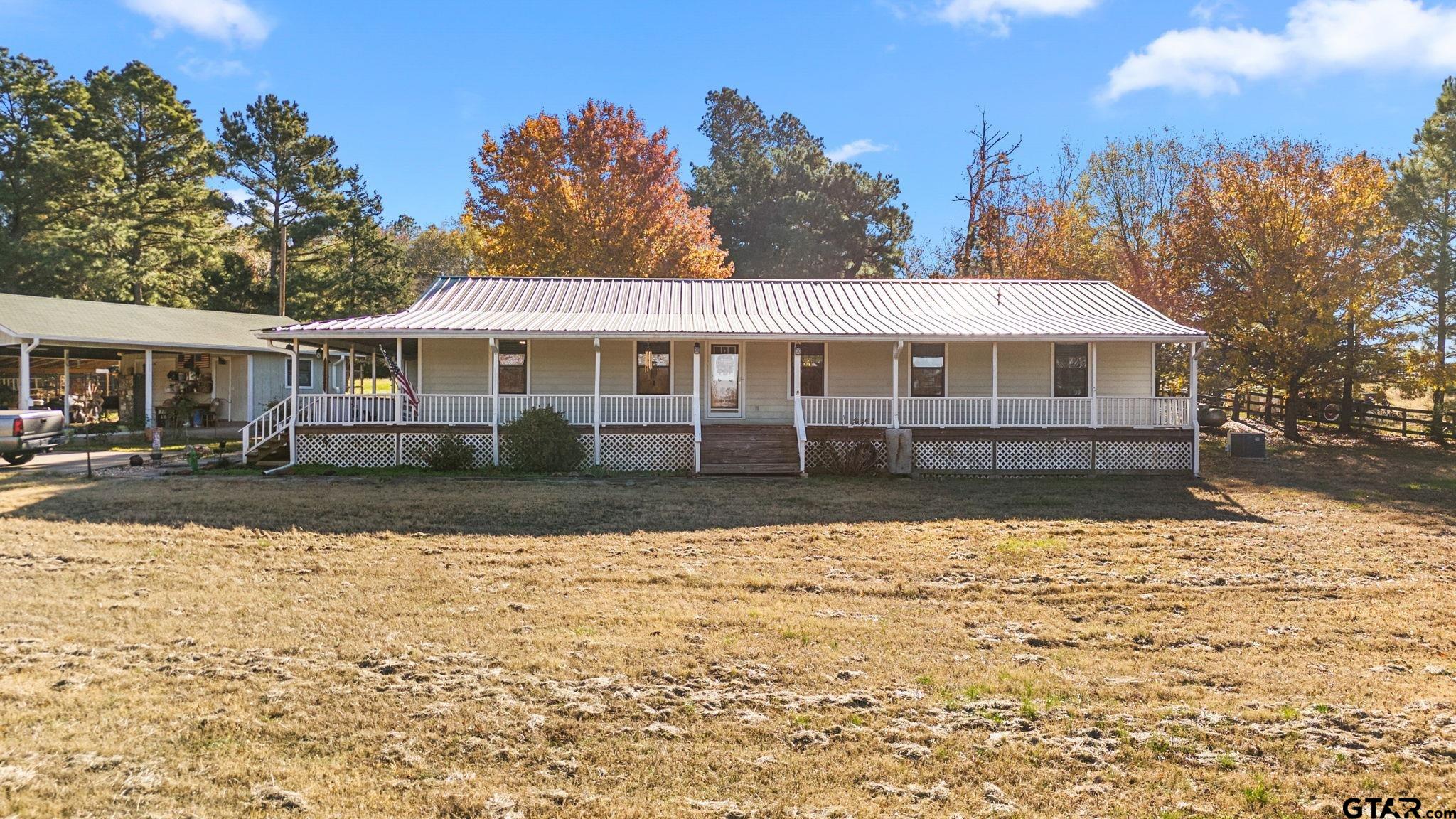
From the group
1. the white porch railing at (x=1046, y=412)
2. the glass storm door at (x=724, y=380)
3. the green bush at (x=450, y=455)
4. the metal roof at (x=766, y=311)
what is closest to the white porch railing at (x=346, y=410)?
the green bush at (x=450, y=455)

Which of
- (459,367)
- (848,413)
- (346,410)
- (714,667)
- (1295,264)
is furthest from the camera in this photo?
(1295,264)

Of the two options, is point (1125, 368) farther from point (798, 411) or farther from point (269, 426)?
point (269, 426)

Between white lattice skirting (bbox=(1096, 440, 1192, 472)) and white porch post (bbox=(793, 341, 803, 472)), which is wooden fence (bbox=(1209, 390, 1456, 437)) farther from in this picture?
white porch post (bbox=(793, 341, 803, 472))

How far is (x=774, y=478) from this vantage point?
1617 centimetres

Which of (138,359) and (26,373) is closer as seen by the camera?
(26,373)

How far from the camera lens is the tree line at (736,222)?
23938mm

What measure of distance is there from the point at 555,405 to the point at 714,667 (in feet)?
41.7

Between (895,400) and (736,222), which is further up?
(736,222)

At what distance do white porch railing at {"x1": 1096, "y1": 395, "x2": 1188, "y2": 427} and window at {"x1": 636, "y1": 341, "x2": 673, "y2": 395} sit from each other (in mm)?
9625

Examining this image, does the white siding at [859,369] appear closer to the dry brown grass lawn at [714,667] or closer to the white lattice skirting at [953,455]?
the white lattice skirting at [953,455]

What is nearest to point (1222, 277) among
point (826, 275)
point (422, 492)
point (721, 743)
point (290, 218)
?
point (826, 275)

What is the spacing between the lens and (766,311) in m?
20.3

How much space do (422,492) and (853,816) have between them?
38.3 feet

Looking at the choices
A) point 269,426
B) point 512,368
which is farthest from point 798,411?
point 269,426
